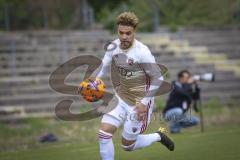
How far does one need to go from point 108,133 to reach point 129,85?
956 mm

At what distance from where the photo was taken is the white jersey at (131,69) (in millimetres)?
9992

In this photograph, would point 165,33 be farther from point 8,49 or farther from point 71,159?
point 71,159

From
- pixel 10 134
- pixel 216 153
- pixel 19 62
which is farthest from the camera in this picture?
pixel 19 62

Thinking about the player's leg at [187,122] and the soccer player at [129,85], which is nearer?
the soccer player at [129,85]

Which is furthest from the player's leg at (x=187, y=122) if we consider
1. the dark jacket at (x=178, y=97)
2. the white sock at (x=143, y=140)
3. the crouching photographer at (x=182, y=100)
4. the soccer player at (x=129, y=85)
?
the soccer player at (x=129, y=85)

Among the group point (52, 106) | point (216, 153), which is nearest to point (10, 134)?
point (52, 106)

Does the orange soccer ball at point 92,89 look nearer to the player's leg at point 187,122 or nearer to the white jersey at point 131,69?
the white jersey at point 131,69

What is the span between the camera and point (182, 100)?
1777 cm

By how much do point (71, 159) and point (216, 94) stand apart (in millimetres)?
12042

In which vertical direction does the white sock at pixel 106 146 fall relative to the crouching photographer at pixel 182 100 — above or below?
above

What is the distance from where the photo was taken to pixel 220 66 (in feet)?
A: 83.7

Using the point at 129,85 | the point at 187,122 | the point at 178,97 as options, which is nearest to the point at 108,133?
the point at 129,85

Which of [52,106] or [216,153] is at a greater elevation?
[216,153]

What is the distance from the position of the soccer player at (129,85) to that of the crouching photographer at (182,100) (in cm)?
667
